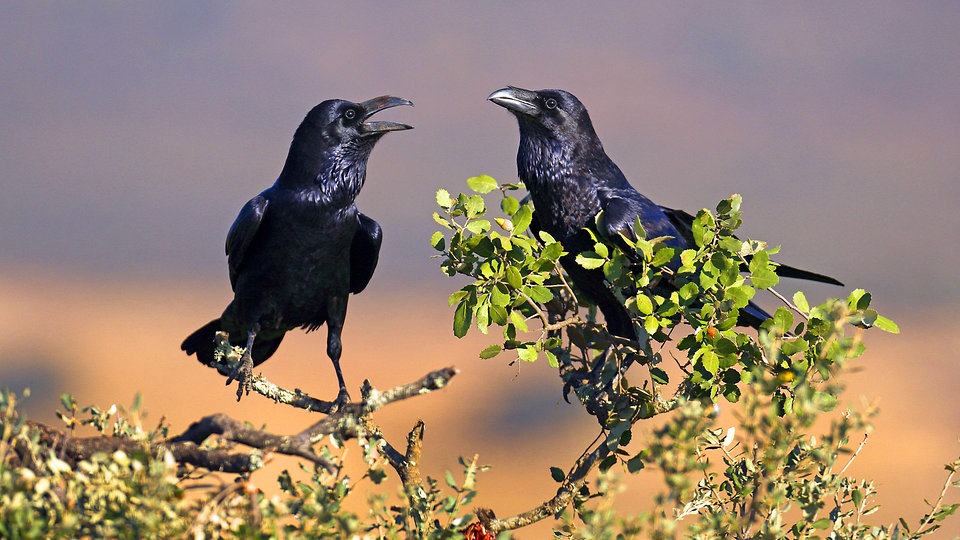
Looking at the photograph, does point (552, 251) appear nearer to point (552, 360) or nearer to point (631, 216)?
point (552, 360)

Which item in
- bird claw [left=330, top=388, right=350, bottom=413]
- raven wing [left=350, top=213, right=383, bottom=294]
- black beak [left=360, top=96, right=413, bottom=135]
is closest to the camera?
bird claw [left=330, top=388, right=350, bottom=413]

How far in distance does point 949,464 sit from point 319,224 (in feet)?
9.92

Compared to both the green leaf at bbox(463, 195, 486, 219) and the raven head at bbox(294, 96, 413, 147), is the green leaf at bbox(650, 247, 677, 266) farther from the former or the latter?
the raven head at bbox(294, 96, 413, 147)

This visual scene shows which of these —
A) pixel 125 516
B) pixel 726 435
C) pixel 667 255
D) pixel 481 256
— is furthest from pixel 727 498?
pixel 125 516

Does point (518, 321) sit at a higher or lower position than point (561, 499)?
higher

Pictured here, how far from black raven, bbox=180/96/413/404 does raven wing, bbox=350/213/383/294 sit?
96mm

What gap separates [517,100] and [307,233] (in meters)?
1.24

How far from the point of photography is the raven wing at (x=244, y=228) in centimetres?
474

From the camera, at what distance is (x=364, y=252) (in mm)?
5246

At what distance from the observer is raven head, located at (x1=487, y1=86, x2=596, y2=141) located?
4.62m

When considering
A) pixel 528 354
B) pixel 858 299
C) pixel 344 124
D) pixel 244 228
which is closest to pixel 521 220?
pixel 528 354

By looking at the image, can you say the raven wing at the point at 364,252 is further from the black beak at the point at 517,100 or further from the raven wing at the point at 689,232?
the raven wing at the point at 689,232

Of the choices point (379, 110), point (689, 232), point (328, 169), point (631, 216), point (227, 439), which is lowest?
point (227, 439)

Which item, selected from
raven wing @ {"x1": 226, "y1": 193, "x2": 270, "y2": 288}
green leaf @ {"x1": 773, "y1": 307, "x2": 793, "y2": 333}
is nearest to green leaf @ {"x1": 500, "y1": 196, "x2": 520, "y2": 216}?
green leaf @ {"x1": 773, "y1": 307, "x2": 793, "y2": 333}
